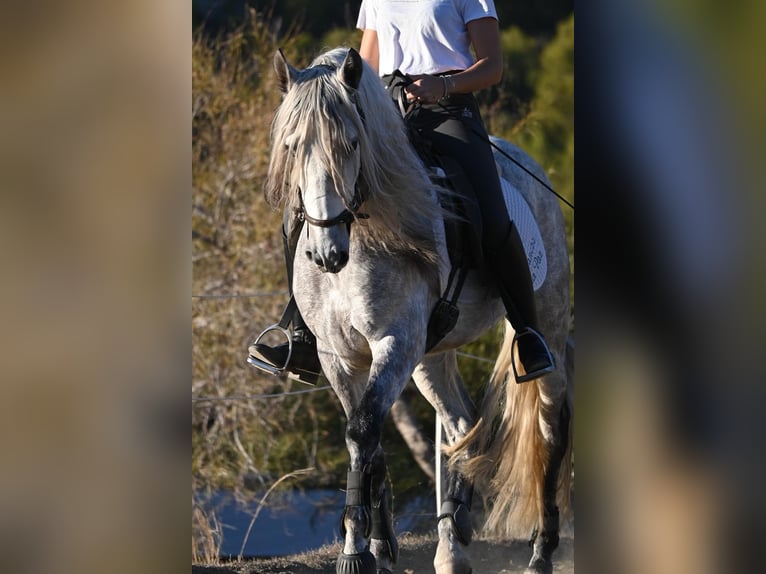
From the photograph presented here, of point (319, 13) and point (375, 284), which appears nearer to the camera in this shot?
point (375, 284)

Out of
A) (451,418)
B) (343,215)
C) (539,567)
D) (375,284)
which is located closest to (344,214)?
(343,215)

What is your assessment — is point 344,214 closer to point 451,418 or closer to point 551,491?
point 451,418

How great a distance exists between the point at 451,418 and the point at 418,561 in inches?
51.0

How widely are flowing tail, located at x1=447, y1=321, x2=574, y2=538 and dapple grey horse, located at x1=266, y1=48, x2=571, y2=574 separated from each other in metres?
0.01

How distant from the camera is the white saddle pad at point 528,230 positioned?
4.18 m

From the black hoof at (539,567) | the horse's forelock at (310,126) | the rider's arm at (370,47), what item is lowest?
the black hoof at (539,567)

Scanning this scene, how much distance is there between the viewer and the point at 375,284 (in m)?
3.44

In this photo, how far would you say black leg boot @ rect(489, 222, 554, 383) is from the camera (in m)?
3.76

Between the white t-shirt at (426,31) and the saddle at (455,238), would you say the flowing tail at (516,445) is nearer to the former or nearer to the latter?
the saddle at (455,238)

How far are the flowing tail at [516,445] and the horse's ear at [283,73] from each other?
165 centimetres

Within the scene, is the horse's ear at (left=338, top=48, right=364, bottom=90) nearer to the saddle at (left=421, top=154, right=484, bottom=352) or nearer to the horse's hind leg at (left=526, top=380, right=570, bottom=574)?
the saddle at (left=421, top=154, right=484, bottom=352)

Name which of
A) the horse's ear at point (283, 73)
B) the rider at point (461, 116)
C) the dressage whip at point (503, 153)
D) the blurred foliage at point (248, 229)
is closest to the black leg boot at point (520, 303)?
the rider at point (461, 116)

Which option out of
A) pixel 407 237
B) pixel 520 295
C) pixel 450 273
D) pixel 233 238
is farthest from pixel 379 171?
pixel 233 238

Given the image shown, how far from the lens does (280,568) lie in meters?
4.82
